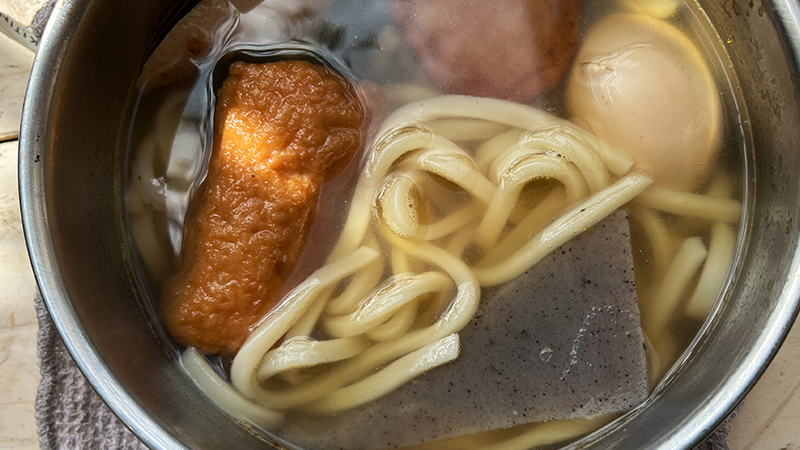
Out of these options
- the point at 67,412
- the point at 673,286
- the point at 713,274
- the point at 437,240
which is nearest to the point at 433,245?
the point at 437,240

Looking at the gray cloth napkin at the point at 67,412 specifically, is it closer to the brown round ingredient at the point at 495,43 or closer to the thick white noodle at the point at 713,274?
the thick white noodle at the point at 713,274

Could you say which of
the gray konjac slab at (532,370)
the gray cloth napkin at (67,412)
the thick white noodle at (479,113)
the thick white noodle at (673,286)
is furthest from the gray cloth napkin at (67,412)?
the thick white noodle at (673,286)

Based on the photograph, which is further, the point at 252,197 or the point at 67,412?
the point at 67,412

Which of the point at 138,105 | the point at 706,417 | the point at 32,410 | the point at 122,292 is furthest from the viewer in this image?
the point at 32,410

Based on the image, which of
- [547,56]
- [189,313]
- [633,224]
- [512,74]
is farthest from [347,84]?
[633,224]

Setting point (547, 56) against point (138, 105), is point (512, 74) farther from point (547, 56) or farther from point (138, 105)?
point (138, 105)

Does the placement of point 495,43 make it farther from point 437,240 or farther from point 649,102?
point 437,240

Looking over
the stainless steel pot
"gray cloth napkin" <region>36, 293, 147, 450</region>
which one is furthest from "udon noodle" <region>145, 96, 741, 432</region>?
"gray cloth napkin" <region>36, 293, 147, 450</region>

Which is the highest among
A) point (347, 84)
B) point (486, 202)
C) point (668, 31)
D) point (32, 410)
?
point (668, 31)
